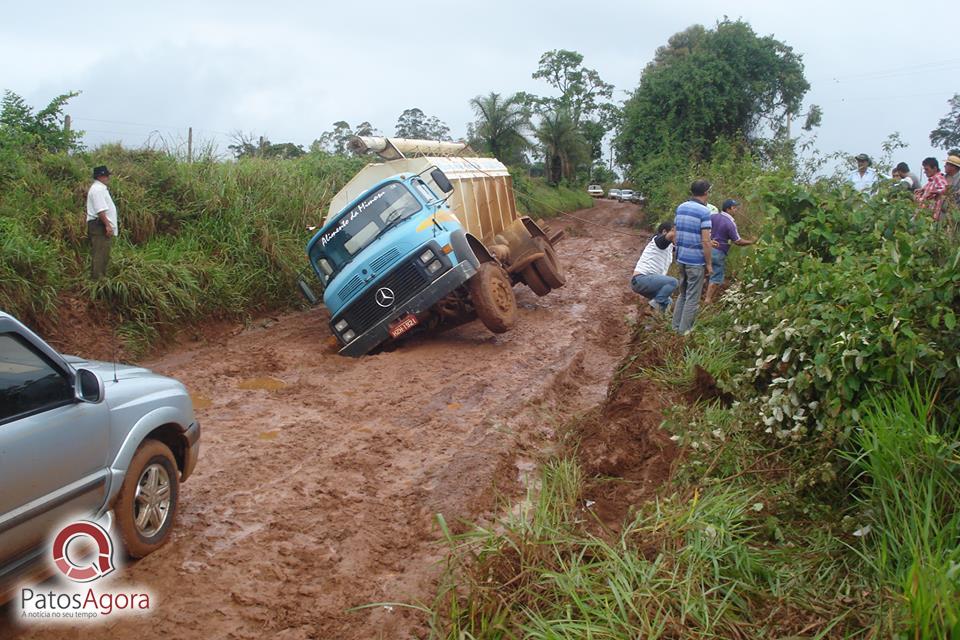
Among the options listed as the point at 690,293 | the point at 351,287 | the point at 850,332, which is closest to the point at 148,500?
the point at 850,332

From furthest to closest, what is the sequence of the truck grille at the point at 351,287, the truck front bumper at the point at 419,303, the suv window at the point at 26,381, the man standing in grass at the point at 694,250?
the truck grille at the point at 351,287, the truck front bumper at the point at 419,303, the man standing in grass at the point at 694,250, the suv window at the point at 26,381

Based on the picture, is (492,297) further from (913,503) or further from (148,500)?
(913,503)

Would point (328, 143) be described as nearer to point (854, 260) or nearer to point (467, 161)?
point (467, 161)

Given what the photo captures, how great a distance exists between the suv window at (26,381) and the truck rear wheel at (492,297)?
6746mm

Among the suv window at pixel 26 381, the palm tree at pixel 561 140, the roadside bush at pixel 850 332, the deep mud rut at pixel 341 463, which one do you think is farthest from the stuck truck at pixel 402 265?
the palm tree at pixel 561 140

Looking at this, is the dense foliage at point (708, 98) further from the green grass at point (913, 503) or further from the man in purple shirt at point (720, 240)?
the green grass at point (913, 503)

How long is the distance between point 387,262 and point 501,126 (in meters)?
26.4

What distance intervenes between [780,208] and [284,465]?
498cm

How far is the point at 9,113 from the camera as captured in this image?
535 inches

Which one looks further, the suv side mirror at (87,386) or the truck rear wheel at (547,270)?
the truck rear wheel at (547,270)

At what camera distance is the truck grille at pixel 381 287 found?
1020cm

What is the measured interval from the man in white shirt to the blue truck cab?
2.15 meters

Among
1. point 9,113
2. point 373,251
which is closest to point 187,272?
point 373,251

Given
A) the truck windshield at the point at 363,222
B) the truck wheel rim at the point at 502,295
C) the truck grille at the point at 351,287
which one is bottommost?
the truck wheel rim at the point at 502,295
